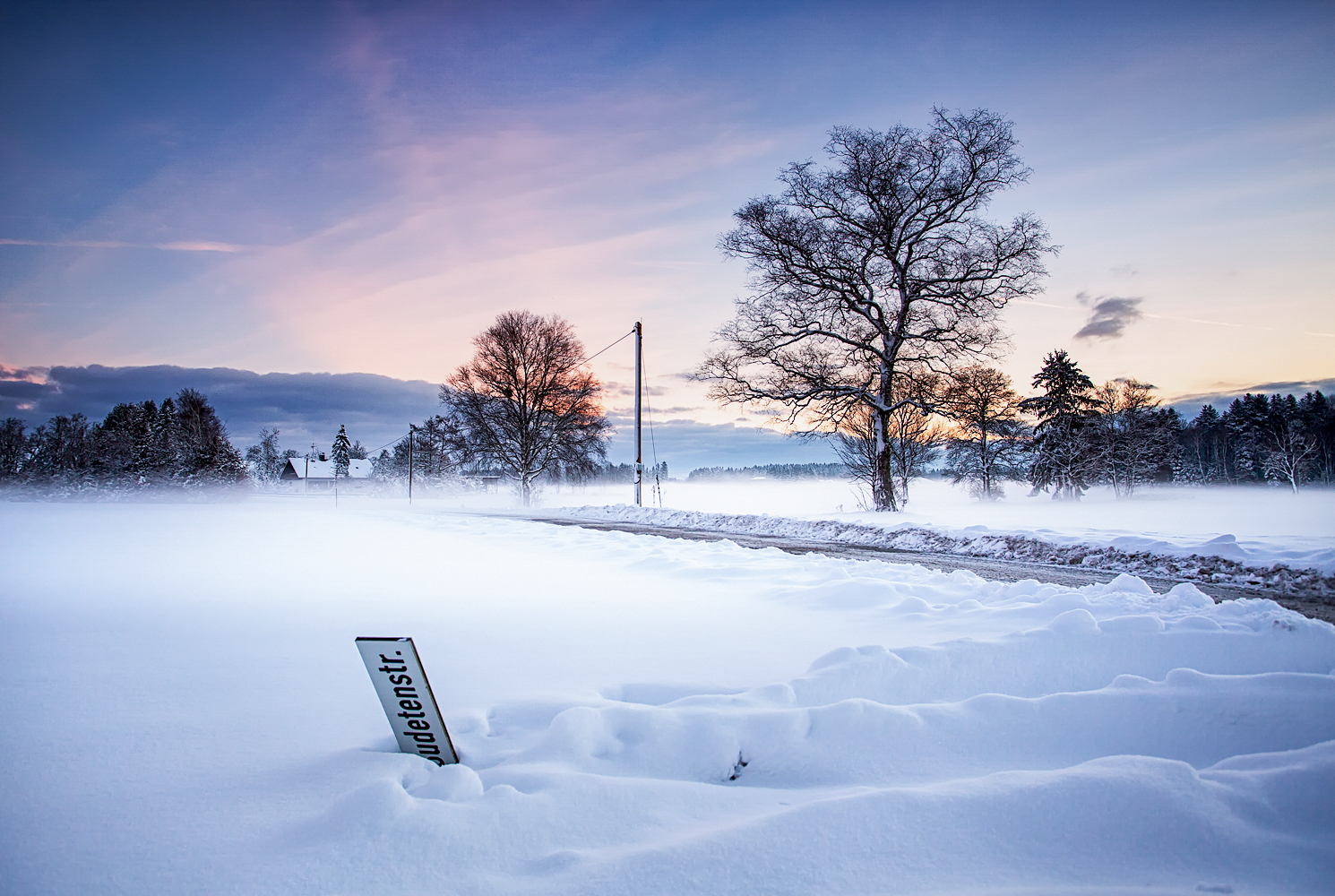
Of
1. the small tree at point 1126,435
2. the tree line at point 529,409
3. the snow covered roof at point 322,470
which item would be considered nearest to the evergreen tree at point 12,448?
the tree line at point 529,409

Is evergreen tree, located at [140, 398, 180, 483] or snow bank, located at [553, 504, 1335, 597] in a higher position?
evergreen tree, located at [140, 398, 180, 483]

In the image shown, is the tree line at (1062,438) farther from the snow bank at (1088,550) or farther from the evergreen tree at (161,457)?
the evergreen tree at (161,457)

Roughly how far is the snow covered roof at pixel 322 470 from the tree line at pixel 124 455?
31.8m

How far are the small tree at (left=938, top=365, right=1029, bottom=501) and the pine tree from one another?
70.6m

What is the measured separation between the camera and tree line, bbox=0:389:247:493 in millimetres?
33844

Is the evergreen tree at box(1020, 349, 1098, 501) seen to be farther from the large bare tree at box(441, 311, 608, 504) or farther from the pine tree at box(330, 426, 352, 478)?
the pine tree at box(330, 426, 352, 478)

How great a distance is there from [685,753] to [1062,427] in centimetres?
3091

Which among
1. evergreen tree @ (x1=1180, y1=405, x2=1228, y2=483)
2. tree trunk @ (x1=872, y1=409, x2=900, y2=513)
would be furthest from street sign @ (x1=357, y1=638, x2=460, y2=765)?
evergreen tree @ (x1=1180, y1=405, x2=1228, y2=483)

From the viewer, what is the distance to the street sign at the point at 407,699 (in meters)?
2.00

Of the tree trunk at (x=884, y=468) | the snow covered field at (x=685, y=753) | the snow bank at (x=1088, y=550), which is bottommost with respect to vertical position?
the snow bank at (x=1088, y=550)

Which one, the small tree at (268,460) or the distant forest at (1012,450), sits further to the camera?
the small tree at (268,460)

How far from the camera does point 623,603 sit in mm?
4629

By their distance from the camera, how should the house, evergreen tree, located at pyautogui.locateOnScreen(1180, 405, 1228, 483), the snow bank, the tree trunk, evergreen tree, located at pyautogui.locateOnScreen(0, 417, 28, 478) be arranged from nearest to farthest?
the snow bank → the tree trunk → evergreen tree, located at pyautogui.locateOnScreen(0, 417, 28, 478) → evergreen tree, located at pyautogui.locateOnScreen(1180, 405, 1228, 483) → the house

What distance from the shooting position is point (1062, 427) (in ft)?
87.6
